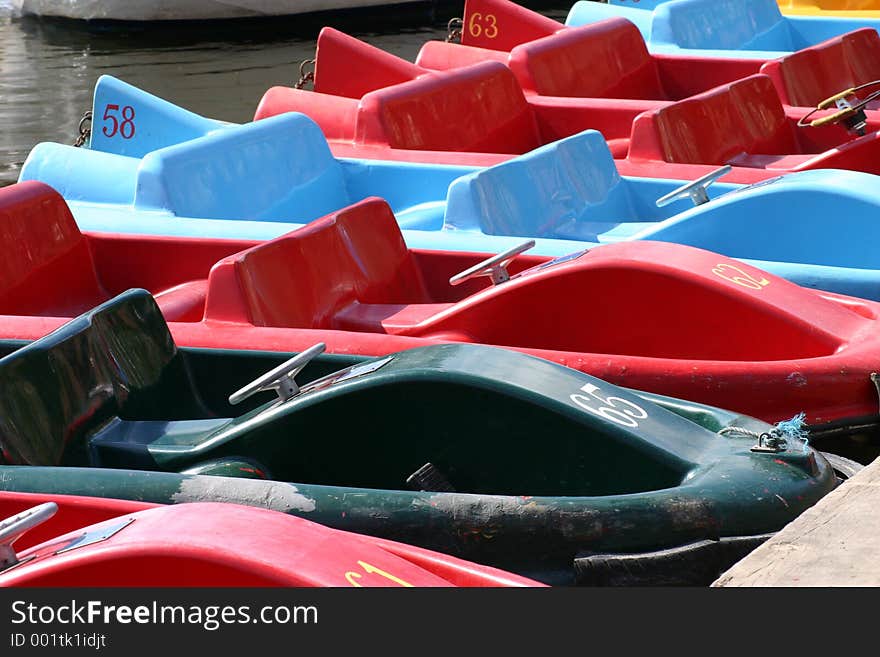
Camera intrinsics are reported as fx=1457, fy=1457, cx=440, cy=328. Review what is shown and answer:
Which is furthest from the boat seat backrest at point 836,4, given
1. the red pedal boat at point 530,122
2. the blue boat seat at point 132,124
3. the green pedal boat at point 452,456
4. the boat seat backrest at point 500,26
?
the green pedal boat at point 452,456

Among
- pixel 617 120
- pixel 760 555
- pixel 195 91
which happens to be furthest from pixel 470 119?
pixel 195 91

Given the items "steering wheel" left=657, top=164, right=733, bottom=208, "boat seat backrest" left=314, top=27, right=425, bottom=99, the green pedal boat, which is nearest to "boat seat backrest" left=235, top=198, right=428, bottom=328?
the green pedal boat

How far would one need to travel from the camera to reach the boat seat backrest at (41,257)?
430cm

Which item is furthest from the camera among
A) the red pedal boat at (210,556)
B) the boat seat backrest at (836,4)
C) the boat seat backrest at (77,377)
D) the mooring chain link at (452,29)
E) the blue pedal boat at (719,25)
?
the boat seat backrest at (836,4)

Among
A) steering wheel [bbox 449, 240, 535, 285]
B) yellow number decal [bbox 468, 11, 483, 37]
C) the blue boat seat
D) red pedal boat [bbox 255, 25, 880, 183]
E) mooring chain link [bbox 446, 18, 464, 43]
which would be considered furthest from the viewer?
mooring chain link [bbox 446, 18, 464, 43]

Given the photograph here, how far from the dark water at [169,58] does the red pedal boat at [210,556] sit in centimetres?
735

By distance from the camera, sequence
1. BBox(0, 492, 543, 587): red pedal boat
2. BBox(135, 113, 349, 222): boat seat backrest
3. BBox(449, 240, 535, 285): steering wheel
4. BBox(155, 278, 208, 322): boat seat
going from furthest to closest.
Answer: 1. BBox(135, 113, 349, 222): boat seat backrest
2. BBox(155, 278, 208, 322): boat seat
3. BBox(449, 240, 535, 285): steering wheel
4. BBox(0, 492, 543, 587): red pedal boat

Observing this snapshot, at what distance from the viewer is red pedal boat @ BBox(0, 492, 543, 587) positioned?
2.05m

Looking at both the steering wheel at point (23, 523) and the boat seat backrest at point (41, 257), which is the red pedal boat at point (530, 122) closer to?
the boat seat backrest at point (41, 257)

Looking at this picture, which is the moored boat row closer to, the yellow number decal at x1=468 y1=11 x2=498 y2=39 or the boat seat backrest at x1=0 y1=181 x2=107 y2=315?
the boat seat backrest at x1=0 y1=181 x2=107 y2=315

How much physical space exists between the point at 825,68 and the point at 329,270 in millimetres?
4510

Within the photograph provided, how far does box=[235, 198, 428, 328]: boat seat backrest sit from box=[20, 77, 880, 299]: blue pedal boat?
22 centimetres

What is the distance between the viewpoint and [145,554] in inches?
82.0

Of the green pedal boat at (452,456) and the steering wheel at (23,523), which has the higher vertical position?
the steering wheel at (23,523)
